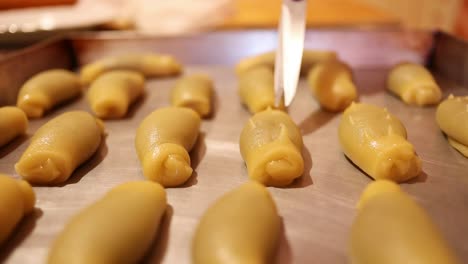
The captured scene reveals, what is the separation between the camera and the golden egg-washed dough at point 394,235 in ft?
1.78

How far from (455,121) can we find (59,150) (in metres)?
0.87

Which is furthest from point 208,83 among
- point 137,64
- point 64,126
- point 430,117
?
point 430,117

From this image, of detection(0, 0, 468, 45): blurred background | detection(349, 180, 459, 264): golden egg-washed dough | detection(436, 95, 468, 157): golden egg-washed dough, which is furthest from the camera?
detection(0, 0, 468, 45): blurred background

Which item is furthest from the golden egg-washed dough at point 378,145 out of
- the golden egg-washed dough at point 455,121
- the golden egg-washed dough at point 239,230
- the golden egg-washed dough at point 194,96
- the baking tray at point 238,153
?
the golden egg-washed dough at point 194,96

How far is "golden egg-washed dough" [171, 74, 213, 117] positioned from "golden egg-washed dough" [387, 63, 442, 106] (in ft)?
1.86

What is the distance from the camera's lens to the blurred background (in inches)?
68.5

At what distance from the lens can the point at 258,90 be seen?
1128mm

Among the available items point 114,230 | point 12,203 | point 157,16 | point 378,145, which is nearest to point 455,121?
point 378,145

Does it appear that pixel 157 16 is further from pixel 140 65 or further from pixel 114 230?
pixel 114 230

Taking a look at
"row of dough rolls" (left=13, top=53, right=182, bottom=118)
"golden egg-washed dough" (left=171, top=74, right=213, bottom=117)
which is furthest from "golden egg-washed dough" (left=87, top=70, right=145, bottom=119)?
"golden egg-washed dough" (left=171, top=74, right=213, bottom=117)

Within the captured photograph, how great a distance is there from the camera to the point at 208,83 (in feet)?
4.20

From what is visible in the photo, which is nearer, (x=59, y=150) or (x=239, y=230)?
(x=239, y=230)

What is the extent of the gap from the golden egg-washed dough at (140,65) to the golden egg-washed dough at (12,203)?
2.40 feet

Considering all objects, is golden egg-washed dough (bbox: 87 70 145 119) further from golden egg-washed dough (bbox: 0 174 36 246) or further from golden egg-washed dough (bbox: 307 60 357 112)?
golden egg-washed dough (bbox: 307 60 357 112)
